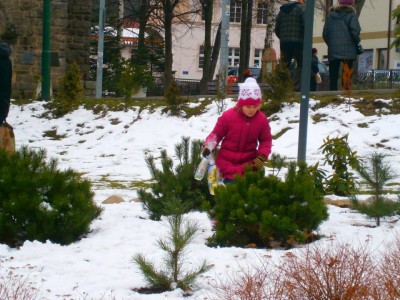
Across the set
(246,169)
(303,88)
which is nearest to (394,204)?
(246,169)

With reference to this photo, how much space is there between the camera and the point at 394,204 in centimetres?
807

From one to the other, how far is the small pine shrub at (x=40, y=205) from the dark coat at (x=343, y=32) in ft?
31.3

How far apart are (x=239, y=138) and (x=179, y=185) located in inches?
27.4

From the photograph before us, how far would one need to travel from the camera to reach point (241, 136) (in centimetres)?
860

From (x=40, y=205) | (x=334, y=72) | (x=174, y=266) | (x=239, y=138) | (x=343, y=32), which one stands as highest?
(x=343, y=32)

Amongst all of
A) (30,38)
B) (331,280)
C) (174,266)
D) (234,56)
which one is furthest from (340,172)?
(234,56)

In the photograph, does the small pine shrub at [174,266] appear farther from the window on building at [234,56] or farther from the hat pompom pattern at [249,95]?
the window on building at [234,56]

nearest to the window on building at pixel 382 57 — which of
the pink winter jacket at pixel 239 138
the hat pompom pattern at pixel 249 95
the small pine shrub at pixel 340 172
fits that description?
the small pine shrub at pixel 340 172

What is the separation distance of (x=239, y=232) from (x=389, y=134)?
7.57 meters

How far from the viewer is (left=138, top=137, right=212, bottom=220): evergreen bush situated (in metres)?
8.73

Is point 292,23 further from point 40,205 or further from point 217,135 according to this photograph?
point 40,205

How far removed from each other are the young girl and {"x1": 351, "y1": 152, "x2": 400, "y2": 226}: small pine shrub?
2.81ft

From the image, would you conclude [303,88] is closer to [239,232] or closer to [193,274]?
[239,232]

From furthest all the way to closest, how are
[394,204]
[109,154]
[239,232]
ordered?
[109,154], [394,204], [239,232]
